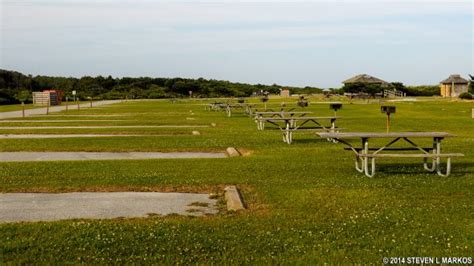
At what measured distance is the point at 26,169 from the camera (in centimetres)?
1115

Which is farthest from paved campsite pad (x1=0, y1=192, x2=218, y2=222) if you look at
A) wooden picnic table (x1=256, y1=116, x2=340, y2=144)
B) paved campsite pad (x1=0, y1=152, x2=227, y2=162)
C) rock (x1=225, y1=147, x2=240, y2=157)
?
wooden picnic table (x1=256, y1=116, x2=340, y2=144)

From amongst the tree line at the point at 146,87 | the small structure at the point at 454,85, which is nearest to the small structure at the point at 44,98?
the tree line at the point at 146,87

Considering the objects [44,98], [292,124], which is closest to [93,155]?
[292,124]

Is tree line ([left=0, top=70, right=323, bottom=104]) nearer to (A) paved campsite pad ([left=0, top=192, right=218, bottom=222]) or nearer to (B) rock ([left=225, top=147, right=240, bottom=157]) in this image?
(B) rock ([left=225, top=147, right=240, bottom=157])

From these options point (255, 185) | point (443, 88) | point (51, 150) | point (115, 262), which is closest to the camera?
point (115, 262)

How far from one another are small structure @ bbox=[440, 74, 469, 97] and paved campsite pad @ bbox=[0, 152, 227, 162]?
6021cm

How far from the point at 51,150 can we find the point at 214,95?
7146 cm

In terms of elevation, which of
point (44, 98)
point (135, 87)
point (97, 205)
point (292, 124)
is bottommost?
point (97, 205)

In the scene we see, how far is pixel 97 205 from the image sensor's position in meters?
7.91

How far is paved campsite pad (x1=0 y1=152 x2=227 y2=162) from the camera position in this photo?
43.4ft

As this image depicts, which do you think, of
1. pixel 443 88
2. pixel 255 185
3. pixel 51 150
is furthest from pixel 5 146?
pixel 443 88

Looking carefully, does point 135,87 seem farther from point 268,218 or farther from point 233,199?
point 268,218

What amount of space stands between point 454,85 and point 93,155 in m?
63.5

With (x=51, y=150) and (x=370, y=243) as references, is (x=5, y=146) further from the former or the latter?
(x=370, y=243)
